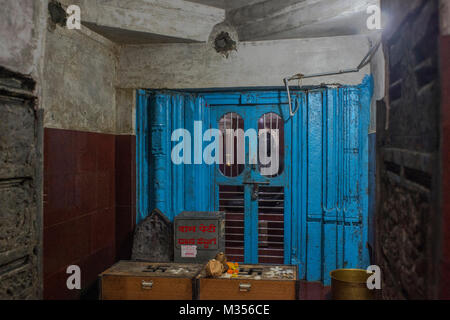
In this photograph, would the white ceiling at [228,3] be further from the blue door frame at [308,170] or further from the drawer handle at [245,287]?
the drawer handle at [245,287]

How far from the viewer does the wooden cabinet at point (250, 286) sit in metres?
3.10

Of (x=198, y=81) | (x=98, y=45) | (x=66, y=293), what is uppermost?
(x=98, y=45)

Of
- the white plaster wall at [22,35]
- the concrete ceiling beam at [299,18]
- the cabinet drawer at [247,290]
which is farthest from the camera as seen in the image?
the concrete ceiling beam at [299,18]

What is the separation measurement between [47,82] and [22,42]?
→ 1.30 meters

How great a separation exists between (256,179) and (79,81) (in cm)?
216

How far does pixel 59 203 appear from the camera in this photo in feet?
10.9

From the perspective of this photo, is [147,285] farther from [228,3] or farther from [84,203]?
[228,3]

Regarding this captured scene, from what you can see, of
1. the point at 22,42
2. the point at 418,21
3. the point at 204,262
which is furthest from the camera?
the point at 204,262

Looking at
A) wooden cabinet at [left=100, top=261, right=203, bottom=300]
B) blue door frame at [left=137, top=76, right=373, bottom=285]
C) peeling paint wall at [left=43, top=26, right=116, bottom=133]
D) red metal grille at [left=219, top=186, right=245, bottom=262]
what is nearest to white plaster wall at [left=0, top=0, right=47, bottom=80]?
peeling paint wall at [left=43, top=26, right=116, bottom=133]

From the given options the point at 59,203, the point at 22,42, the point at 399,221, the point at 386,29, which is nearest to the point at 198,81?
the point at 59,203

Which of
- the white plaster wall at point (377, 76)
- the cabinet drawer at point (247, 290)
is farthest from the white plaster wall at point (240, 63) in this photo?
the cabinet drawer at point (247, 290)

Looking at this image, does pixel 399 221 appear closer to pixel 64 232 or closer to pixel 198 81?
pixel 64 232

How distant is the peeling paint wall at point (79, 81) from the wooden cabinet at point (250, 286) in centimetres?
189

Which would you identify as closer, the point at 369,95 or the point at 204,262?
the point at 204,262
